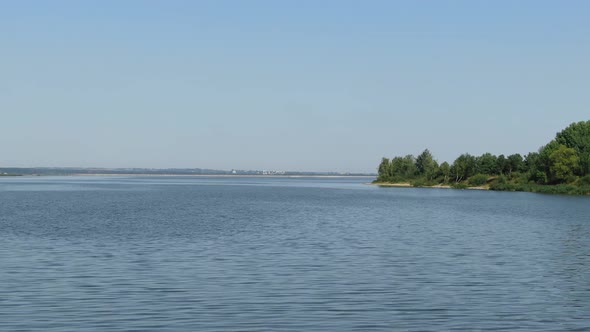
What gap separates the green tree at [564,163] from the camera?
172m

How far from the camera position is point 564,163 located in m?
174

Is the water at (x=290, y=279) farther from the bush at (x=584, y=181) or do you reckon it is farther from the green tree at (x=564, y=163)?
the green tree at (x=564, y=163)

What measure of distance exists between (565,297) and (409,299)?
648cm

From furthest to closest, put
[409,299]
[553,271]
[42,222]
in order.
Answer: [42,222]
[553,271]
[409,299]

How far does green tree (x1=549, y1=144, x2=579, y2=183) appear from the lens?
172m

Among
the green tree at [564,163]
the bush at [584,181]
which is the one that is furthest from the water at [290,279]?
the green tree at [564,163]

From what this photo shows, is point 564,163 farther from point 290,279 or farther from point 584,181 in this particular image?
point 290,279

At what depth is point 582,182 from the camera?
548ft

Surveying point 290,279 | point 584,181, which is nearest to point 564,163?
point 584,181

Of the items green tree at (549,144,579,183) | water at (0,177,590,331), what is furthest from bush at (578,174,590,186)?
water at (0,177,590,331)

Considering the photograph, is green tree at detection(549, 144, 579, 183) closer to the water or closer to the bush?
the bush

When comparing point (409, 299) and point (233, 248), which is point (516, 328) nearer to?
point (409, 299)

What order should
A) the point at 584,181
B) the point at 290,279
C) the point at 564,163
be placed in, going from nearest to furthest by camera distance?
the point at 290,279 → the point at 584,181 → the point at 564,163

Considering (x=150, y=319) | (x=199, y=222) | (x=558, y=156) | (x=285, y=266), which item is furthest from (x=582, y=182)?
(x=150, y=319)
